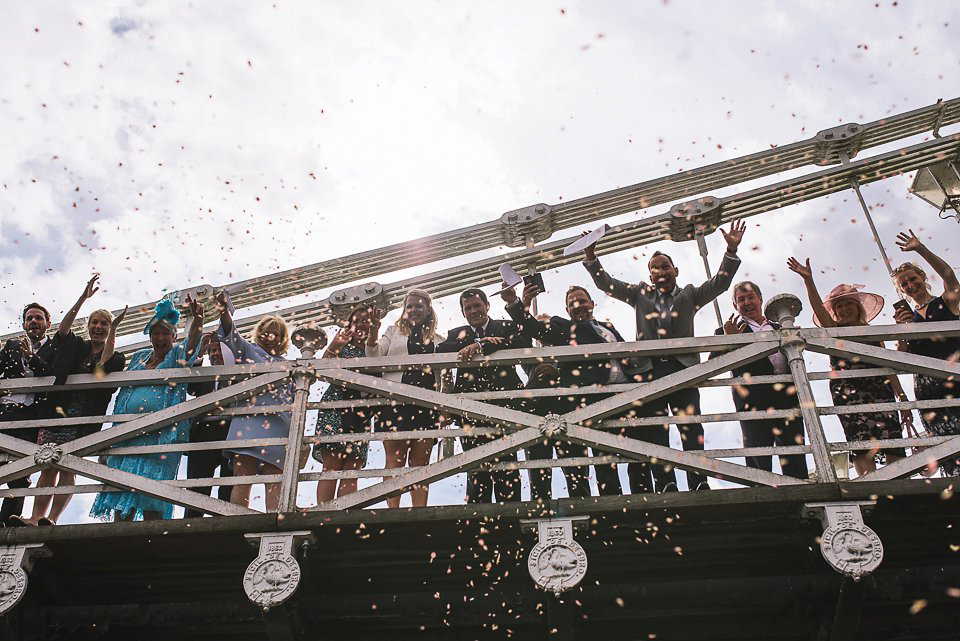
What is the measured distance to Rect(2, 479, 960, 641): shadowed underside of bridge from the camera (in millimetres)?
5047

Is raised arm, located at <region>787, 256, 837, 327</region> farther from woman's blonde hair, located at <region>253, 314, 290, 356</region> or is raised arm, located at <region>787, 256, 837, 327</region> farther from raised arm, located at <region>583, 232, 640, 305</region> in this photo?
woman's blonde hair, located at <region>253, 314, 290, 356</region>

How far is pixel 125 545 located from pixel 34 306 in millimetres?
2747

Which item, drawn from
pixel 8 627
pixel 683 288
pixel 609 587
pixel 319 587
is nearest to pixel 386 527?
pixel 319 587

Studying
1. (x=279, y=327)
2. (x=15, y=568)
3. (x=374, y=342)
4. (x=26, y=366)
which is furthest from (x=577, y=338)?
(x=26, y=366)

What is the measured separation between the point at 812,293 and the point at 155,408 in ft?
17.0

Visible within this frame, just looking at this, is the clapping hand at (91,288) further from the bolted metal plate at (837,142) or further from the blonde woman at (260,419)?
the bolted metal plate at (837,142)

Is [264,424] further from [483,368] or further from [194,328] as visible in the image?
[483,368]

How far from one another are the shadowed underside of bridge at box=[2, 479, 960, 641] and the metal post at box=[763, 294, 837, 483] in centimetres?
25

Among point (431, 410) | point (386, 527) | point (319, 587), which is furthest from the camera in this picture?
point (431, 410)

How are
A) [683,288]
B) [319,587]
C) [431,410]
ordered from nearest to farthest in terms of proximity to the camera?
[319,587]
[431,410]
[683,288]

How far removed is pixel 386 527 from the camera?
5.19 metres

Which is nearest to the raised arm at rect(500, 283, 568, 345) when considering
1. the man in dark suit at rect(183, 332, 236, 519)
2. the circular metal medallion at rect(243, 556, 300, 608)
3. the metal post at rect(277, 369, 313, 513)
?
the metal post at rect(277, 369, 313, 513)

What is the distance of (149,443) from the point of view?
6.27 m

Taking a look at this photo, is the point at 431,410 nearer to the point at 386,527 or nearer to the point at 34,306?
the point at 386,527
